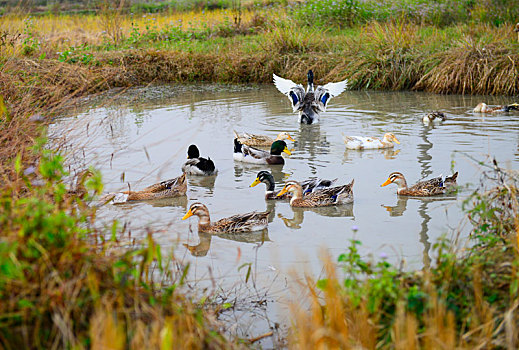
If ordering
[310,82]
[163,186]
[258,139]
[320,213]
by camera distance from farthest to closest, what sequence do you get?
[310,82] → [258,139] → [163,186] → [320,213]

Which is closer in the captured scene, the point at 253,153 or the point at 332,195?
the point at 332,195

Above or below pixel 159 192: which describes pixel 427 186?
above

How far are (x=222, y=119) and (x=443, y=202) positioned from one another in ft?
21.3

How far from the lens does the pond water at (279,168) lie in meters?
5.88

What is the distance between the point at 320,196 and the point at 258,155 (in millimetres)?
2290

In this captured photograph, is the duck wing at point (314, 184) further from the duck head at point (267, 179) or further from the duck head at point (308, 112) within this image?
the duck head at point (308, 112)

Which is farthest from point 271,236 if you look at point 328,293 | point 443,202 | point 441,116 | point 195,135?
point 441,116

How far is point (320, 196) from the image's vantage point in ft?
25.8

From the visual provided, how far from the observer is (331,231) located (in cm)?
690

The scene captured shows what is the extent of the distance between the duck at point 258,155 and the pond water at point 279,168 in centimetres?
12

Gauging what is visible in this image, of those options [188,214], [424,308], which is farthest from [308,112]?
[424,308]

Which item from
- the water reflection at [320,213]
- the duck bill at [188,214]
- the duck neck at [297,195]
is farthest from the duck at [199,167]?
the duck bill at [188,214]

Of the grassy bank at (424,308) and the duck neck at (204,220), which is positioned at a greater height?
the grassy bank at (424,308)

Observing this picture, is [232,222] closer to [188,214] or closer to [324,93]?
[188,214]
